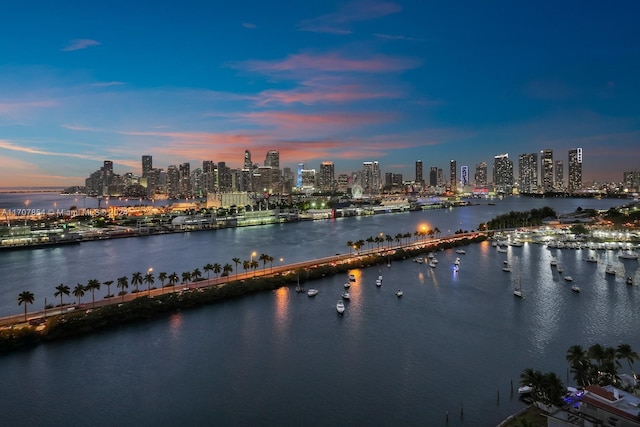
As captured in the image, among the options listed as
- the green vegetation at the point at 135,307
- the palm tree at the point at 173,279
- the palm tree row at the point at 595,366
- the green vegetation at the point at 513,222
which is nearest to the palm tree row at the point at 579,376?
the palm tree row at the point at 595,366

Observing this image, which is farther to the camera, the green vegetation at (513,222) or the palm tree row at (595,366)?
the green vegetation at (513,222)

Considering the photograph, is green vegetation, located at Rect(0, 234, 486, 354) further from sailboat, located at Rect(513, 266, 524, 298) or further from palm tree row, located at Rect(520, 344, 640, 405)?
palm tree row, located at Rect(520, 344, 640, 405)

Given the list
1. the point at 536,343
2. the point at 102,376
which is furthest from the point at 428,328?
the point at 102,376

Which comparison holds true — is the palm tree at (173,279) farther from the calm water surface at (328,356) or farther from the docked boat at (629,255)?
the docked boat at (629,255)

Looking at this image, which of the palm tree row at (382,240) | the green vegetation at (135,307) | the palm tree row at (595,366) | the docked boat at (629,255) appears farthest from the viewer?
the palm tree row at (382,240)

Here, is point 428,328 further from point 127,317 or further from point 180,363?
point 127,317

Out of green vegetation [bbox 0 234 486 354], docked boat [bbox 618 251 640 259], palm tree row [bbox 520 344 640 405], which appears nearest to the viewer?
palm tree row [bbox 520 344 640 405]

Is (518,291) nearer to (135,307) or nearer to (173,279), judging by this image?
(173,279)

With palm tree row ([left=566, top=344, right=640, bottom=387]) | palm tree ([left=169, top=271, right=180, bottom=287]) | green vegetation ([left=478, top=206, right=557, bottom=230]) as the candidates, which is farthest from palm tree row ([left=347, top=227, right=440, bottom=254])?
palm tree row ([left=566, top=344, right=640, bottom=387])
